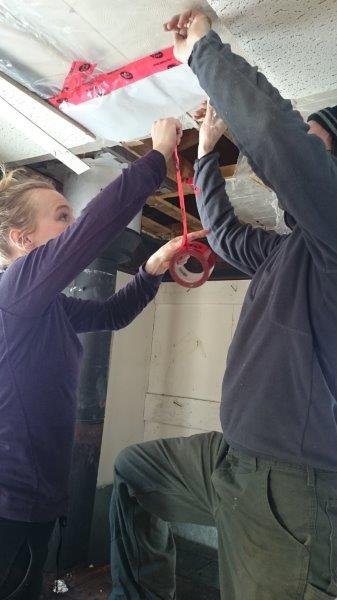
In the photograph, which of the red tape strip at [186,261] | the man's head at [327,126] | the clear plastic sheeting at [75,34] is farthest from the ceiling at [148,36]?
the red tape strip at [186,261]

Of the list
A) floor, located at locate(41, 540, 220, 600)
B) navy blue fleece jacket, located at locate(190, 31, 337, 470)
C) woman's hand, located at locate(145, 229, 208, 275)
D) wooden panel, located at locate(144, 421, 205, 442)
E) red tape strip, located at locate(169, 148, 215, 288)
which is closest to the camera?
navy blue fleece jacket, located at locate(190, 31, 337, 470)

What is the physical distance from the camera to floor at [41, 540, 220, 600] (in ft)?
7.66

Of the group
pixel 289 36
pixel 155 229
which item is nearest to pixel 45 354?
pixel 289 36

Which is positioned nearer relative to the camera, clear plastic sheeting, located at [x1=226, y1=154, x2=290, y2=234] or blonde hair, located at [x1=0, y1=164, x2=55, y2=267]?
blonde hair, located at [x1=0, y1=164, x2=55, y2=267]

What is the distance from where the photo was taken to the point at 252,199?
2.48 m

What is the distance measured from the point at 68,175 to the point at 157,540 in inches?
76.1

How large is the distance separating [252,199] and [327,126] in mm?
1296

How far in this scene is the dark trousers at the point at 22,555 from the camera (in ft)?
3.72

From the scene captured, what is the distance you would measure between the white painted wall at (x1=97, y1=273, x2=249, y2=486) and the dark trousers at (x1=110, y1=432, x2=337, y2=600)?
6.82 feet

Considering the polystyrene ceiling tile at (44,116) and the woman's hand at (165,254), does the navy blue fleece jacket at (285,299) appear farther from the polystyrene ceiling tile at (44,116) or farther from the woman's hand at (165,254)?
the polystyrene ceiling tile at (44,116)

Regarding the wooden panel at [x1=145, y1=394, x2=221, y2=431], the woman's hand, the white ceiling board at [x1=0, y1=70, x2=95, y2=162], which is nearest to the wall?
the wooden panel at [x1=145, y1=394, x2=221, y2=431]

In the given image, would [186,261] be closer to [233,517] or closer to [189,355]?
[233,517]

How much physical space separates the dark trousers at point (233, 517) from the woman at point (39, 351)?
26 cm

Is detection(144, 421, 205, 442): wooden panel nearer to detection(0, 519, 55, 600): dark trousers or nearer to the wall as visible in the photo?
the wall
